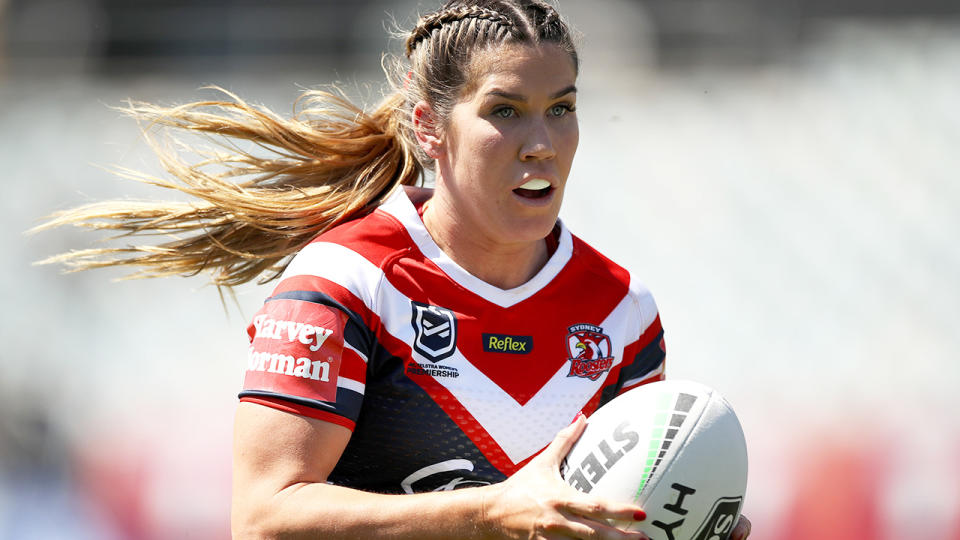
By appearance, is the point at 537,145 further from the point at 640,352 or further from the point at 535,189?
the point at 640,352

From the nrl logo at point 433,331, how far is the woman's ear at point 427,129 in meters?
0.42

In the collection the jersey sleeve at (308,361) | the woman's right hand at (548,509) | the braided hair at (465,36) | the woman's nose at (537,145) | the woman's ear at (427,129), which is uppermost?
the braided hair at (465,36)

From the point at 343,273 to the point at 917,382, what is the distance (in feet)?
14.4

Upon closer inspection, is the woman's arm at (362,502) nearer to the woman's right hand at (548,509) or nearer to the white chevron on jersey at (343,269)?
the woman's right hand at (548,509)

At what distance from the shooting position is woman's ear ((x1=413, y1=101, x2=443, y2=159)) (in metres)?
2.98

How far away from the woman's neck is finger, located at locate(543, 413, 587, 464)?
1.98 ft

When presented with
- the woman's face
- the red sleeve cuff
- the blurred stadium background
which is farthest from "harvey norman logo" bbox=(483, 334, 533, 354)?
the blurred stadium background

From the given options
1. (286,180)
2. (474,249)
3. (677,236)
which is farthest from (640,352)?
(677,236)

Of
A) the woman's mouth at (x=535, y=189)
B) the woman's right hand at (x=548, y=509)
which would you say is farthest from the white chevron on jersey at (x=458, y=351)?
the woman's right hand at (x=548, y=509)

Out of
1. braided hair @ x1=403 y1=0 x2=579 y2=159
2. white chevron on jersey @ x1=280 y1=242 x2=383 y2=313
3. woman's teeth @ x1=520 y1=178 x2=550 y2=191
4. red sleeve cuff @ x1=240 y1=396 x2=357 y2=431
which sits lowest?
red sleeve cuff @ x1=240 y1=396 x2=357 y2=431

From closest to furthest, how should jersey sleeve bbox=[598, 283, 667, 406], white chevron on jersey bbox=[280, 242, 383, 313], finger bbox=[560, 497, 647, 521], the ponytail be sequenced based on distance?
finger bbox=[560, 497, 647, 521] < white chevron on jersey bbox=[280, 242, 383, 313] < jersey sleeve bbox=[598, 283, 667, 406] < the ponytail

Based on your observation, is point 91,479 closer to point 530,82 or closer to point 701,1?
point 530,82

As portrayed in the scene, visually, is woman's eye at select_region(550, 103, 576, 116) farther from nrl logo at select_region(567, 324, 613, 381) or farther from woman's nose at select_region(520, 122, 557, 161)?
nrl logo at select_region(567, 324, 613, 381)

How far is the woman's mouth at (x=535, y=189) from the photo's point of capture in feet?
9.14
